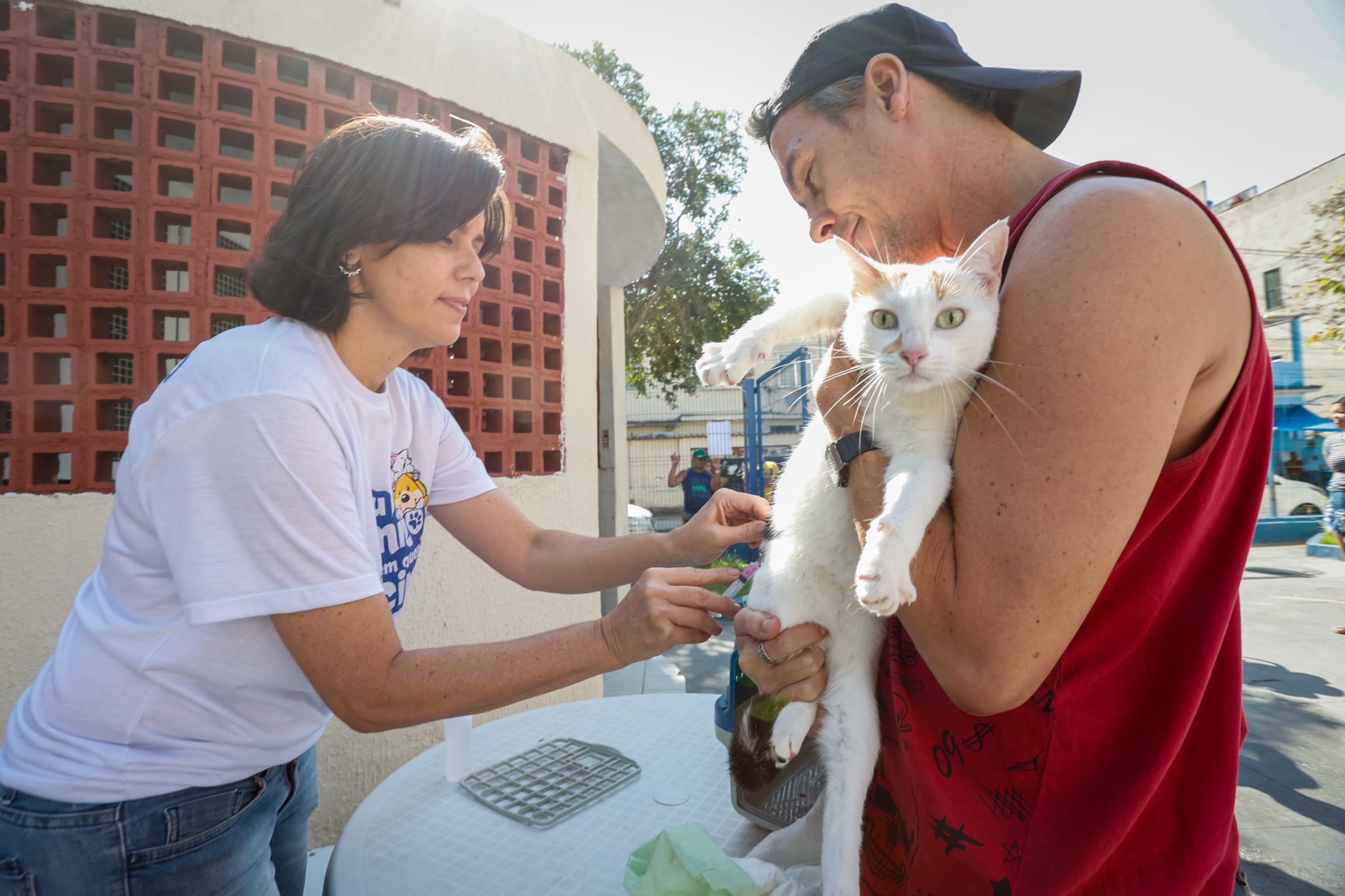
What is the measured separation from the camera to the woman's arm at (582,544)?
5.98 ft

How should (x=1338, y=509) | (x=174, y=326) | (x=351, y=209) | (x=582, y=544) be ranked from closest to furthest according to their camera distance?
(x=351, y=209), (x=582, y=544), (x=174, y=326), (x=1338, y=509)

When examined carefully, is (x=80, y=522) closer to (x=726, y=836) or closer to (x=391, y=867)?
(x=391, y=867)

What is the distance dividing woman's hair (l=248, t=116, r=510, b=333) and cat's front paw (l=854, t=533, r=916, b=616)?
3.73 ft

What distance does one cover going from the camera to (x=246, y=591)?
3.48ft

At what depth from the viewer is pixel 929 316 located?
1258mm

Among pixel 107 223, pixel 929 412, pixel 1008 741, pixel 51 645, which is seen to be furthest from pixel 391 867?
pixel 107 223

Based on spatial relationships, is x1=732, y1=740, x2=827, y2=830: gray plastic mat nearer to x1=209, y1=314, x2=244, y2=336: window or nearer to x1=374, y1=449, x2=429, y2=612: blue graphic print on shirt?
x1=374, y1=449, x2=429, y2=612: blue graphic print on shirt

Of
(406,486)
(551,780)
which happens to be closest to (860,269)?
(406,486)

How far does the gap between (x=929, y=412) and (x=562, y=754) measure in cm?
129

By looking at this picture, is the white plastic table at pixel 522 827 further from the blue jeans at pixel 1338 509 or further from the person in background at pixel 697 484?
the blue jeans at pixel 1338 509

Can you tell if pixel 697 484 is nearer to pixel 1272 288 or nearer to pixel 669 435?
pixel 669 435

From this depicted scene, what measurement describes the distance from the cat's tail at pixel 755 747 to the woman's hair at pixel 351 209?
1.23m

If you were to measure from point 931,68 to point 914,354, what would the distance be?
525mm

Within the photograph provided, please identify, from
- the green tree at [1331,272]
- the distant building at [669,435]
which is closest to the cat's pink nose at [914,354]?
the green tree at [1331,272]
